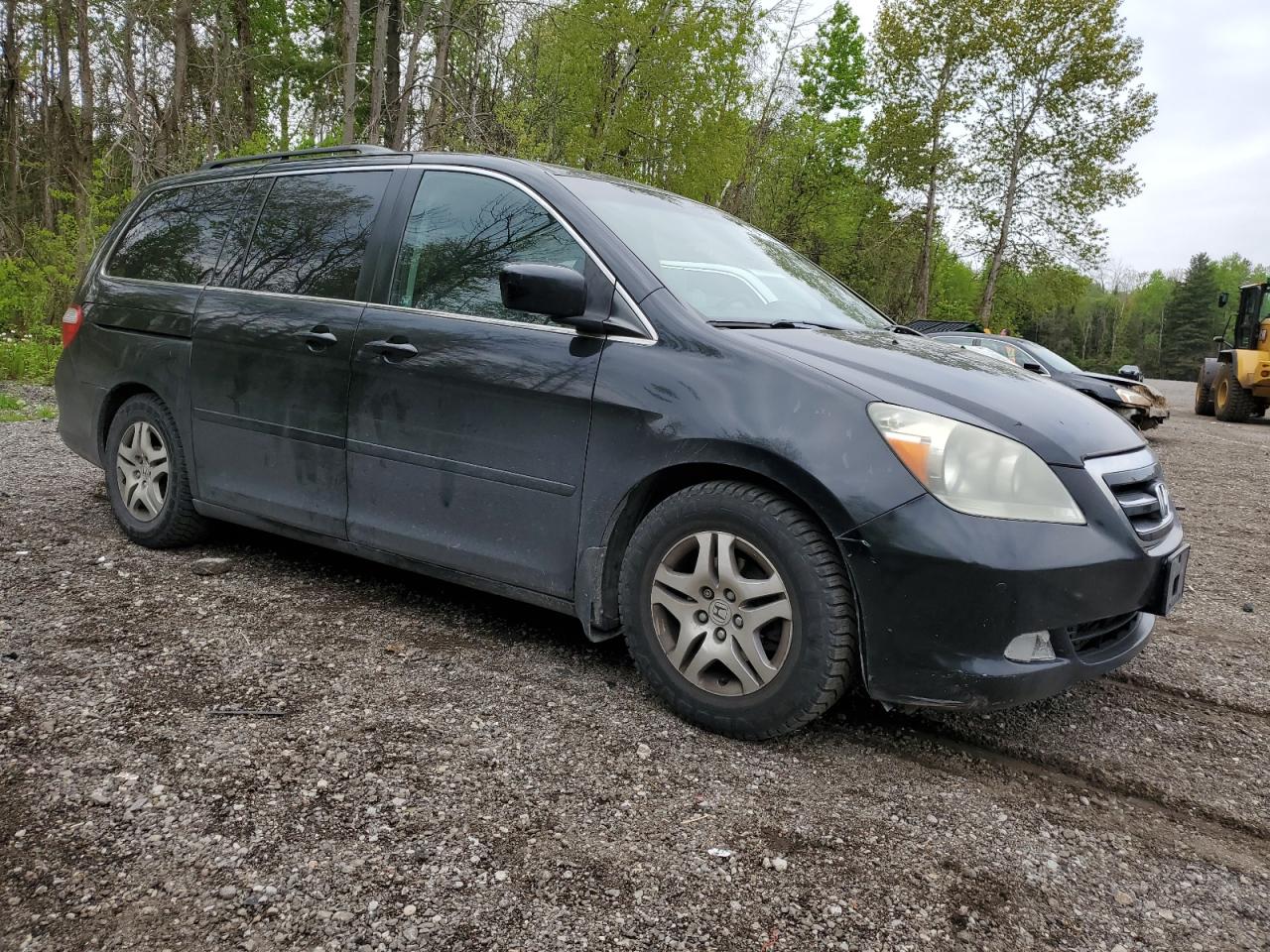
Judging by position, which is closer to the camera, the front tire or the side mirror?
A: the front tire

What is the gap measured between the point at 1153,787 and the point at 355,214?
343 cm

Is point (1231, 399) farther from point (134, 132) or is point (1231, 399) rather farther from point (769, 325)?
point (134, 132)

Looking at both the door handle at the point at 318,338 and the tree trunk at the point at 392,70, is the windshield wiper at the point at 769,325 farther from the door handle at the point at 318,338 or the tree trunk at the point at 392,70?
the tree trunk at the point at 392,70

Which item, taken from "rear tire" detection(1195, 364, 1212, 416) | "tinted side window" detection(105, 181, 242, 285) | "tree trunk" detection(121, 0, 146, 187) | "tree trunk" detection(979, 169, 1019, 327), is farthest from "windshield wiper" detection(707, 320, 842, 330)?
"tree trunk" detection(979, 169, 1019, 327)

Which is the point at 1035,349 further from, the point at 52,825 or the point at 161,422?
the point at 52,825

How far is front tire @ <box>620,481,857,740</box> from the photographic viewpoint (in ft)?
8.11

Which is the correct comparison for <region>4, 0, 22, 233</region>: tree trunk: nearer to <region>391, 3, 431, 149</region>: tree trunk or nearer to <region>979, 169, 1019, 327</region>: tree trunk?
<region>391, 3, 431, 149</region>: tree trunk

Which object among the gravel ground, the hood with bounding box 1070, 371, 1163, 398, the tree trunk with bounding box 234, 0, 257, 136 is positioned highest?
the tree trunk with bounding box 234, 0, 257, 136

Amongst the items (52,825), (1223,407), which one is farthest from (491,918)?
(1223,407)

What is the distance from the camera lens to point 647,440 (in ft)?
9.05

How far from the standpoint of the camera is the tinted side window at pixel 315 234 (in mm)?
3578

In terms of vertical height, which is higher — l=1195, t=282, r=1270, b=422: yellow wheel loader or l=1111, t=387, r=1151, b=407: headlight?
l=1195, t=282, r=1270, b=422: yellow wheel loader

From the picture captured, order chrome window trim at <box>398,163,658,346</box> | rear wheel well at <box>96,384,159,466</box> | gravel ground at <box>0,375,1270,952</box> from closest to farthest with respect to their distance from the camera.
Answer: gravel ground at <box>0,375,1270,952</box>
chrome window trim at <box>398,163,658,346</box>
rear wheel well at <box>96,384,159,466</box>

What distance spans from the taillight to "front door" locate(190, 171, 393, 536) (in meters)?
1.06
